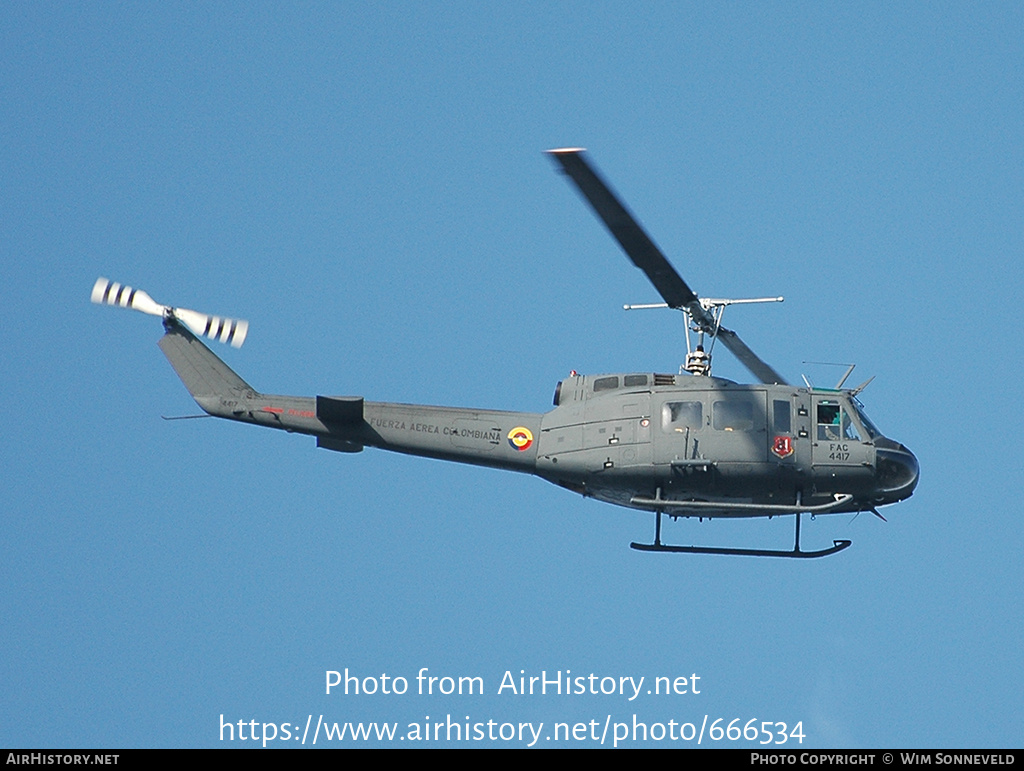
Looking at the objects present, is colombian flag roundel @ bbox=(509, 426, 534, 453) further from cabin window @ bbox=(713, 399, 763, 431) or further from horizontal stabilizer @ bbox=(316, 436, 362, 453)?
cabin window @ bbox=(713, 399, 763, 431)

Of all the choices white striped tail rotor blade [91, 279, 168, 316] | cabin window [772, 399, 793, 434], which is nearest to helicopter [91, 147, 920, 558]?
cabin window [772, 399, 793, 434]

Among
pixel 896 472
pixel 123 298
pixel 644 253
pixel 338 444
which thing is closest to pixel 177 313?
pixel 123 298

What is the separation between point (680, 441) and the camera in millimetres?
22797

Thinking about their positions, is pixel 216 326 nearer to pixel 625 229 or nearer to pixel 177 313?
pixel 177 313

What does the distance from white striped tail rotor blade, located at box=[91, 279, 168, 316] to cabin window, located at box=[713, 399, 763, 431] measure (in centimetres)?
892

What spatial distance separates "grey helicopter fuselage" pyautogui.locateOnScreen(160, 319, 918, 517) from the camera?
22.7m

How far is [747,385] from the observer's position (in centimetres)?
2305
